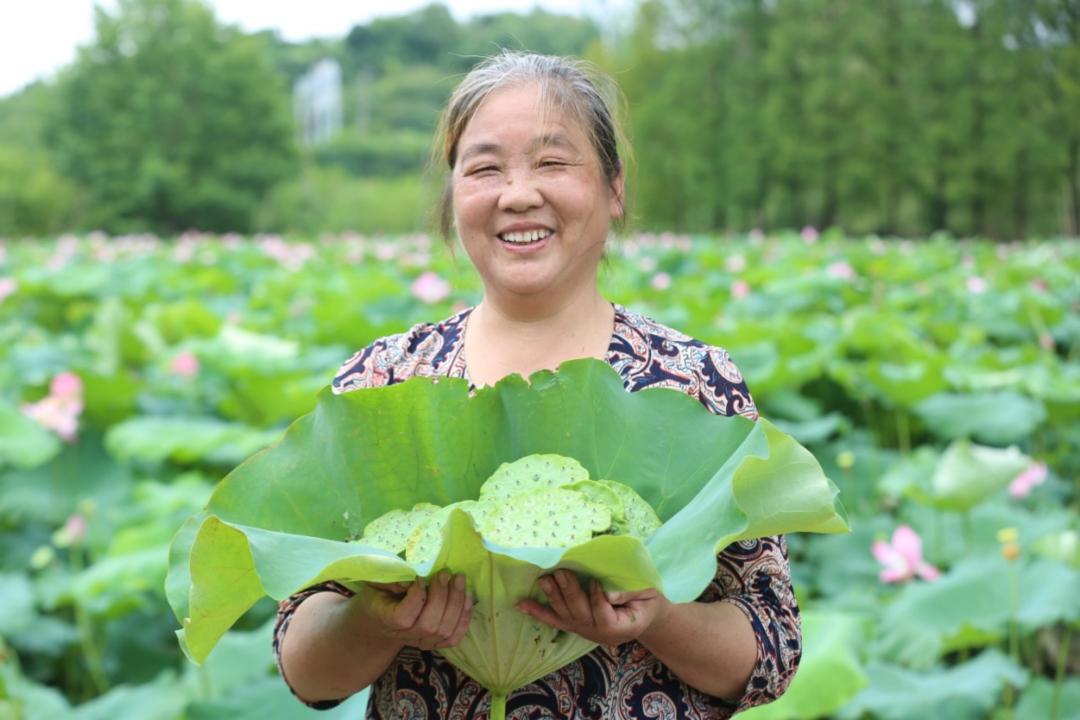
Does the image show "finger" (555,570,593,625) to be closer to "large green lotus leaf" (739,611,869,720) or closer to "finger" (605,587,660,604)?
"finger" (605,587,660,604)

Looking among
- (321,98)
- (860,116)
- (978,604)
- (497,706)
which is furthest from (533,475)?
(321,98)

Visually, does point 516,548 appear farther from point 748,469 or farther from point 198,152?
point 198,152

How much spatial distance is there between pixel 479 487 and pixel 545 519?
172mm

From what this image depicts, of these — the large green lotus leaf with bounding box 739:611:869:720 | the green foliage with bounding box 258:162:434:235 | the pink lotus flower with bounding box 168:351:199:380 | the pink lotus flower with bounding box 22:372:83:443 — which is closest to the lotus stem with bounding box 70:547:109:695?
the pink lotus flower with bounding box 22:372:83:443

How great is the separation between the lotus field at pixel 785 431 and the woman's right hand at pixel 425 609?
2.31 feet

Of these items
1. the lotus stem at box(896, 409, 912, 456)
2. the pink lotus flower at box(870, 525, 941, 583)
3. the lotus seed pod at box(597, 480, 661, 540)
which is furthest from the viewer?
the lotus stem at box(896, 409, 912, 456)

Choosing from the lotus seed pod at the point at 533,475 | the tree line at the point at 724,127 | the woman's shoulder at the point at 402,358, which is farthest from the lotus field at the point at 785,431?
the tree line at the point at 724,127

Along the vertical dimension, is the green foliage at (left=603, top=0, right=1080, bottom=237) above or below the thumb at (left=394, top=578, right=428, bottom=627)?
below

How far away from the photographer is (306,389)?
147 inches

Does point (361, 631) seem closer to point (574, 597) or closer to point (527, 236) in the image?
point (574, 597)

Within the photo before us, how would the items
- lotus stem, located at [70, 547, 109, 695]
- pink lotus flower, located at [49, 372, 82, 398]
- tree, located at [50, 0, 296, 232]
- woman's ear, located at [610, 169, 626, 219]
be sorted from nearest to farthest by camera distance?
woman's ear, located at [610, 169, 626, 219] → lotus stem, located at [70, 547, 109, 695] → pink lotus flower, located at [49, 372, 82, 398] → tree, located at [50, 0, 296, 232]

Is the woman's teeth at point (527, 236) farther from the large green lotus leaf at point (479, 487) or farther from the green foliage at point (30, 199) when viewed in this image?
the green foliage at point (30, 199)

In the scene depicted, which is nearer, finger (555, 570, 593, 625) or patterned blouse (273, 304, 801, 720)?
finger (555, 570, 593, 625)

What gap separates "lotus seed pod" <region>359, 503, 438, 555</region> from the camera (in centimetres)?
105
